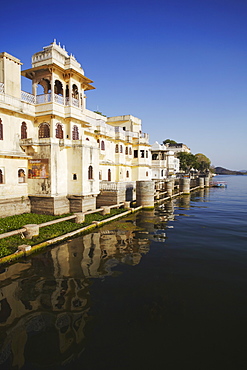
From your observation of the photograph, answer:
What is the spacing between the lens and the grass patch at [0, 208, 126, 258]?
11.4 m

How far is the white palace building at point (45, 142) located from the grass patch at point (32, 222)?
115cm

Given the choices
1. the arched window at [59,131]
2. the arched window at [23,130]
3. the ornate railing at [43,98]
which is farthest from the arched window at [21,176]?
the ornate railing at [43,98]

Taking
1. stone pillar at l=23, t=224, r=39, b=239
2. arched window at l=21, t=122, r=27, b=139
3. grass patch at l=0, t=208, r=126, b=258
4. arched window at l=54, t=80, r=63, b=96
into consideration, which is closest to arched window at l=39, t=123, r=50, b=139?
arched window at l=21, t=122, r=27, b=139

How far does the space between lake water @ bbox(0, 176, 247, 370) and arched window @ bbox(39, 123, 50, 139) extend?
1043 centimetres

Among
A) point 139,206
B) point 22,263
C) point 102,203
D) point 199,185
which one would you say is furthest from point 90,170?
point 199,185

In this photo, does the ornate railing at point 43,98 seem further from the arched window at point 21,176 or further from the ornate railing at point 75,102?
the arched window at point 21,176

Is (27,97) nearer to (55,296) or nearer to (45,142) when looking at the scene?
(45,142)

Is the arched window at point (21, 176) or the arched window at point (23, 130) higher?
the arched window at point (23, 130)

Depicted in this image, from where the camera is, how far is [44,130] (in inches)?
739

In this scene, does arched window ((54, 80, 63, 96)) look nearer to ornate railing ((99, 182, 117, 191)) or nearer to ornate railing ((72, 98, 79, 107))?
ornate railing ((72, 98, 79, 107))

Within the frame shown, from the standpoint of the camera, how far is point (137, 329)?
20.4 ft

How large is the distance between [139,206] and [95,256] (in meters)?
12.9

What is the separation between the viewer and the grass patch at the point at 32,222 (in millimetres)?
11450

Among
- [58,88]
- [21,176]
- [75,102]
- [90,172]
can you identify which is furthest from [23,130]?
[90,172]
